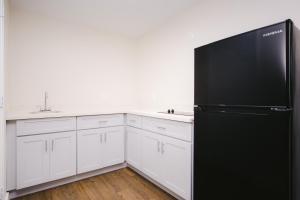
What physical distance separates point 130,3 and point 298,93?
6.60ft

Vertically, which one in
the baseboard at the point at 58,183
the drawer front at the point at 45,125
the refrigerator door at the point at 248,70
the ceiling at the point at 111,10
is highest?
the ceiling at the point at 111,10

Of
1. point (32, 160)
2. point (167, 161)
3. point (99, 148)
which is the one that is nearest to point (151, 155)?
point (167, 161)

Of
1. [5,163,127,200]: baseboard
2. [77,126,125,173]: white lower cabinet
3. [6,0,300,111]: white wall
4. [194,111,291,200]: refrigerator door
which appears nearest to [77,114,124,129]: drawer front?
[77,126,125,173]: white lower cabinet

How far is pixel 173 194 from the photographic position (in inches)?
77.2

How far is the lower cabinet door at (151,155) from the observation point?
82.0 inches

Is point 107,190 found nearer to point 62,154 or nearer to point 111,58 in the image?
point 62,154

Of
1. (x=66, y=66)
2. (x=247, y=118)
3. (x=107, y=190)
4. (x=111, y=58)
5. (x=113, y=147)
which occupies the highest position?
(x=111, y=58)

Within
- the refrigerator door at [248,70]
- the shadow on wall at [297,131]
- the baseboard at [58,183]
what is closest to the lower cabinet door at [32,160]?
the baseboard at [58,183]

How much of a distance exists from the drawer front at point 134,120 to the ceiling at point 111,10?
147 centimetres

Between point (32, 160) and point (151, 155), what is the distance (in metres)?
1.40

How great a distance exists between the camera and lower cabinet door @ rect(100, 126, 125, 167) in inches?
99.8

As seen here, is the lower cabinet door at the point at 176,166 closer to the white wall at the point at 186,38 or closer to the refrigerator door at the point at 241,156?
the refrigerator door at the point at 241,156

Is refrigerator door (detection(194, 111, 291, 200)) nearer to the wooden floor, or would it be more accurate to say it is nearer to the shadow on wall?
the shadow on wall

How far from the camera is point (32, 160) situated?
79.1 inches
